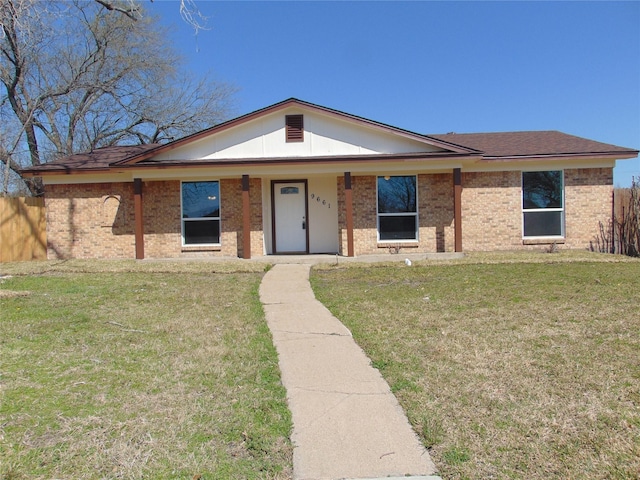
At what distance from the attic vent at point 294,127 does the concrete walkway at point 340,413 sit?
28.9 ft

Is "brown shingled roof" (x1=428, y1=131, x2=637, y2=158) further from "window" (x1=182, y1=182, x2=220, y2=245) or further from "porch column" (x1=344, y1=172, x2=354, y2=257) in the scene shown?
"window" (x1=182, y1=182, x2=220, y2=245)

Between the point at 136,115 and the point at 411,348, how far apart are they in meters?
27.1

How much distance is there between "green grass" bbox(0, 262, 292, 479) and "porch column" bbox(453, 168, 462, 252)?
25.7ft

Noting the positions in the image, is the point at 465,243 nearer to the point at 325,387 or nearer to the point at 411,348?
the point at 411,348

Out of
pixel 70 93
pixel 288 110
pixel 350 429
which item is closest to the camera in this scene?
pixel 350 429

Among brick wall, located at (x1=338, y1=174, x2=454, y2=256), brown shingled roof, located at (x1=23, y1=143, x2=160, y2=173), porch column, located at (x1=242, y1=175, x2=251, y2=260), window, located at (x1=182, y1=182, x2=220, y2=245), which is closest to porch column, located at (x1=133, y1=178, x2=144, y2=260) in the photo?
brown shingled roof, located at (x1=23, y1=143, x2=160, y2=173)

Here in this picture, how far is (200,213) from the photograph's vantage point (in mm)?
14867

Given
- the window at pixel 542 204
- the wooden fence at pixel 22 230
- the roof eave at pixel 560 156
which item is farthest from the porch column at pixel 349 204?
the wooden fence at pixel 22 230

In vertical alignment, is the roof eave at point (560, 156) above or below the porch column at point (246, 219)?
above

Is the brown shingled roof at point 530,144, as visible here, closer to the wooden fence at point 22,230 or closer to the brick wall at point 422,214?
the brick wall at point 422,214

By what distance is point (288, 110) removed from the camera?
1402 cm

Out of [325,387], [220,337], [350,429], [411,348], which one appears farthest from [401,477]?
[220,337]

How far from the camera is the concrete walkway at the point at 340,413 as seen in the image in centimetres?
291

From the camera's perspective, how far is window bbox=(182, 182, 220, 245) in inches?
583
